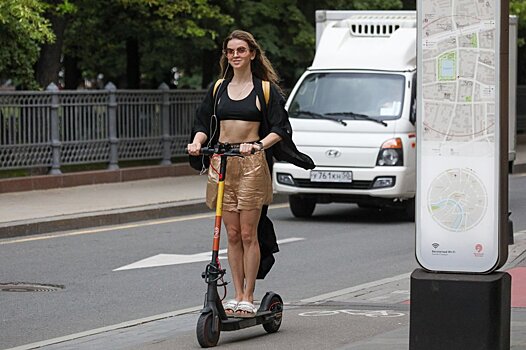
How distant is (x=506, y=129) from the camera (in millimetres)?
6684

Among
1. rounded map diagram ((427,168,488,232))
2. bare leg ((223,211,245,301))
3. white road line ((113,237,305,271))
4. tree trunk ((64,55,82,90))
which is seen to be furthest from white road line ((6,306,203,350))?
tree trunk ((64,55,82,90))

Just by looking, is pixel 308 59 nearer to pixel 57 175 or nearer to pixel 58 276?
pixel 57 175

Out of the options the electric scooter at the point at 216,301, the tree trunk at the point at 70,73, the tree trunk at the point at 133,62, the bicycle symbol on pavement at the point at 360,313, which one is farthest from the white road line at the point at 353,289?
the tree trunk at the point at 70,73

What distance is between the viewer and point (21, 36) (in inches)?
799

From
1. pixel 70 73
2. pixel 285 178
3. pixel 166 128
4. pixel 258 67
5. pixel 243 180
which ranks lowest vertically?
pixel 285 178

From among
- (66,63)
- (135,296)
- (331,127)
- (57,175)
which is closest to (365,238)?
(331,127)

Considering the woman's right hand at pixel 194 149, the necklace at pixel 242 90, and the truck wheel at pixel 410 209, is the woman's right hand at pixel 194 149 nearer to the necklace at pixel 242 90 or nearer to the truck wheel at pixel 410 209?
the necklace at pixel 242 90

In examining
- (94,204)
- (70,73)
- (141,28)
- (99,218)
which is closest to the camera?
(99,218)

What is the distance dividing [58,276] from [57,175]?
8.86 metres

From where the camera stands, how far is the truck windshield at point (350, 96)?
16.8 metres

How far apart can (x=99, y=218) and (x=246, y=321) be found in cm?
834

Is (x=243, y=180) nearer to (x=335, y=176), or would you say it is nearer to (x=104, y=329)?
(x=104, y=329)

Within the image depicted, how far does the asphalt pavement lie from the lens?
8422mm

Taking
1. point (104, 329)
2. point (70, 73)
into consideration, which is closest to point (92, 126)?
point (104, 329)
